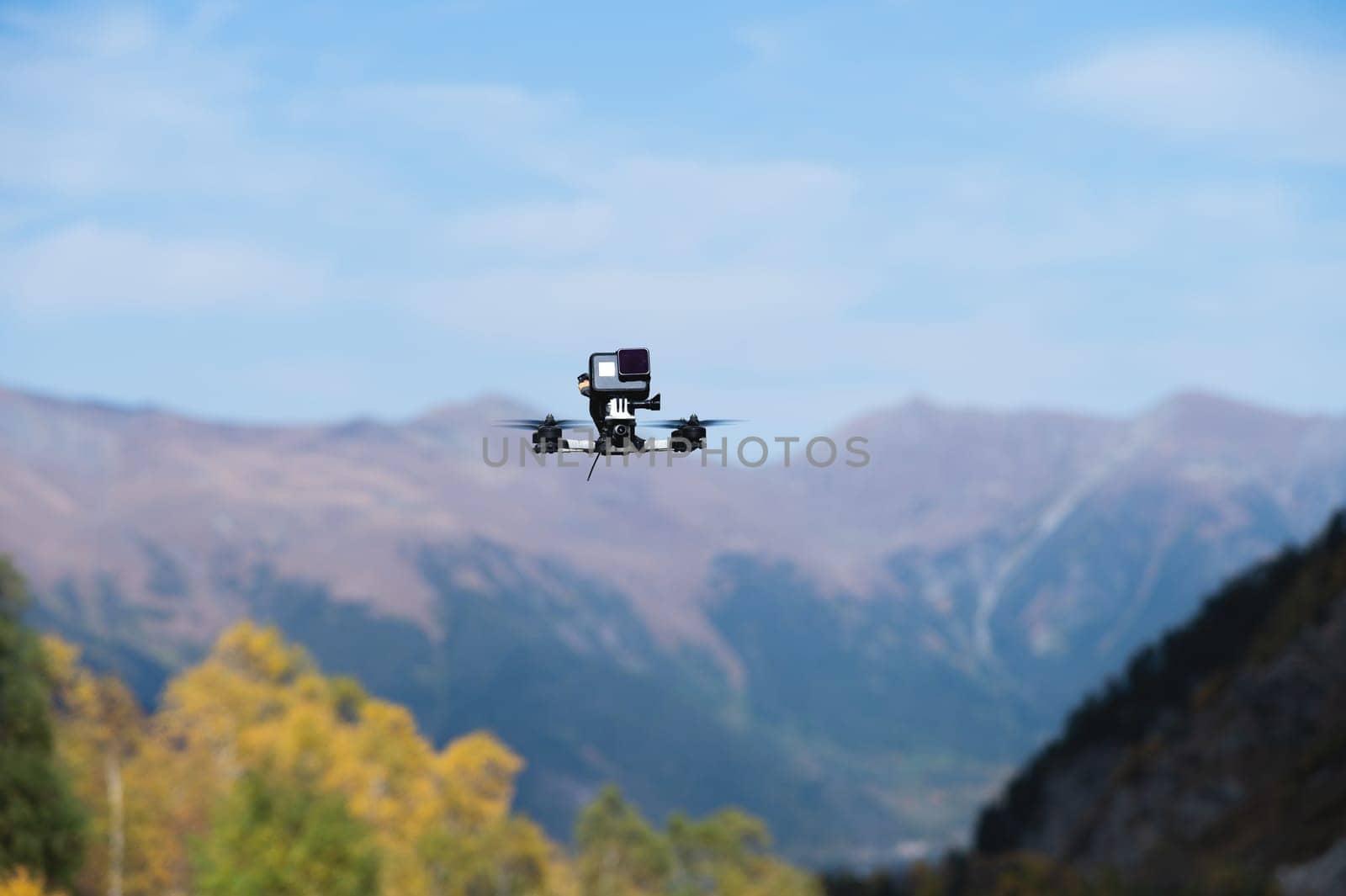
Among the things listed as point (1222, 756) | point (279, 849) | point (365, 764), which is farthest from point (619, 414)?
point (1222, 756)

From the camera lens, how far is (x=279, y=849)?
76.1 m

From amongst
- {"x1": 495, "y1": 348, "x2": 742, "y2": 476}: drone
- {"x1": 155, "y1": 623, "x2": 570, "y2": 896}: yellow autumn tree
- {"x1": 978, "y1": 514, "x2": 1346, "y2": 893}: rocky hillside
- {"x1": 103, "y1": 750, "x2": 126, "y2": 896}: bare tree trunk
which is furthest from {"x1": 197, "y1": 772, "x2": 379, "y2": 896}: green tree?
{"x1": 495, "y1": 348, "x2": 742, "y2": 476}: drone

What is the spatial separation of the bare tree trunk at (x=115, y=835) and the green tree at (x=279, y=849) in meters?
23.9

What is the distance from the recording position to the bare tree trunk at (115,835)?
328 ft

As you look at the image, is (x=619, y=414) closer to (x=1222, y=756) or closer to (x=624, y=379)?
(x=624, y=379)

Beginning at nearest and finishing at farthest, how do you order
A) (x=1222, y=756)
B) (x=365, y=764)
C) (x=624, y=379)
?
(x=624, y=379) < (x=365, y=764) < (x=1222, y=756)

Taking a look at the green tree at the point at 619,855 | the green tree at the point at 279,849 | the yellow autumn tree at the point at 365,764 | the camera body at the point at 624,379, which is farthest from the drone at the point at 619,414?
the green tree at the point at 619,855

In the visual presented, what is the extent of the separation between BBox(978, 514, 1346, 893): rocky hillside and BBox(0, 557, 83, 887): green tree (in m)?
59.1

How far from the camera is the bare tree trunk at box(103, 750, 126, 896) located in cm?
9988

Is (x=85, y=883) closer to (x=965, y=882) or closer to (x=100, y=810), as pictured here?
(x=100, y=810)

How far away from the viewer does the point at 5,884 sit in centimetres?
6300

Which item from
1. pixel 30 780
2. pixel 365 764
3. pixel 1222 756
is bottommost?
pixel 1222 756

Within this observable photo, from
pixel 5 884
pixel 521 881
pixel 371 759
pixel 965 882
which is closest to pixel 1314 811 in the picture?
pixel 965 882

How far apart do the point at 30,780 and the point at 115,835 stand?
1458 inches
